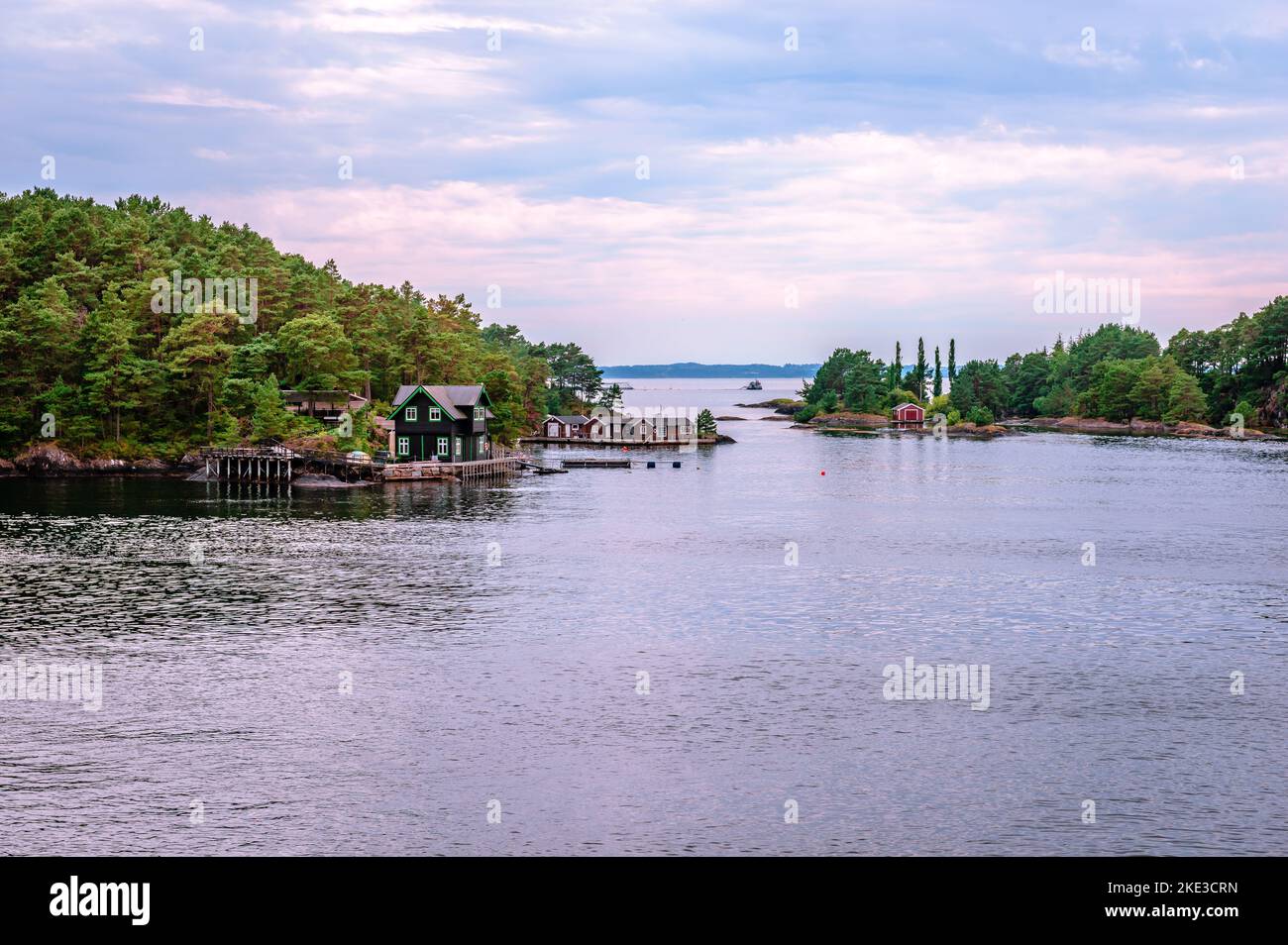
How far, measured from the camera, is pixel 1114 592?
62.6 metres

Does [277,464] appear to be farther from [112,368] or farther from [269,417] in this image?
[112,368]

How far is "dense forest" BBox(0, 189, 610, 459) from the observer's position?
419 ft

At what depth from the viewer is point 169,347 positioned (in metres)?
132

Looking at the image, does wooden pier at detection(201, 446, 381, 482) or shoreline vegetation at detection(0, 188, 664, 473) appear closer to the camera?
wooden pier at detection(201, 446, 381, 482)

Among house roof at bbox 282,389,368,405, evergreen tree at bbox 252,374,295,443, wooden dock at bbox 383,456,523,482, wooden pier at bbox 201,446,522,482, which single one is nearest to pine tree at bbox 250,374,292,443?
evergreen tree at bbox 252,374,295,443

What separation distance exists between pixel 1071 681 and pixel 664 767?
720 inches

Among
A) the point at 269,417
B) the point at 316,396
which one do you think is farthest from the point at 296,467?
the point at 316,396

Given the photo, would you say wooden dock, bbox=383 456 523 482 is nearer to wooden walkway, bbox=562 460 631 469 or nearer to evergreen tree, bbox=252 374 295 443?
evergreen tree, bbox=252 374 295 443

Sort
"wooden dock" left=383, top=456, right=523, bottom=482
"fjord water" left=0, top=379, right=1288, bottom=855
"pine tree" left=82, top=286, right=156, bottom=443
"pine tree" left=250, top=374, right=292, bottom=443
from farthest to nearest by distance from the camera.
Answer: "pine tree" left=82, top=286, right=156, bottom=443 < "pine tree" left=250, top=374, right=292, bottom=443 < "wooden dock" left=383, top=456, right=523, bottom=482 < "fjord water" left=0, top=379, right=1288, bottom=855

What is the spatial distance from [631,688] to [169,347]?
108084 millimetres

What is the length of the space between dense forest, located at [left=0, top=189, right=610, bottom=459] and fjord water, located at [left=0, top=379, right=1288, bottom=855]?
4345 centimetres

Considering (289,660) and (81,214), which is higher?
(81,214)
